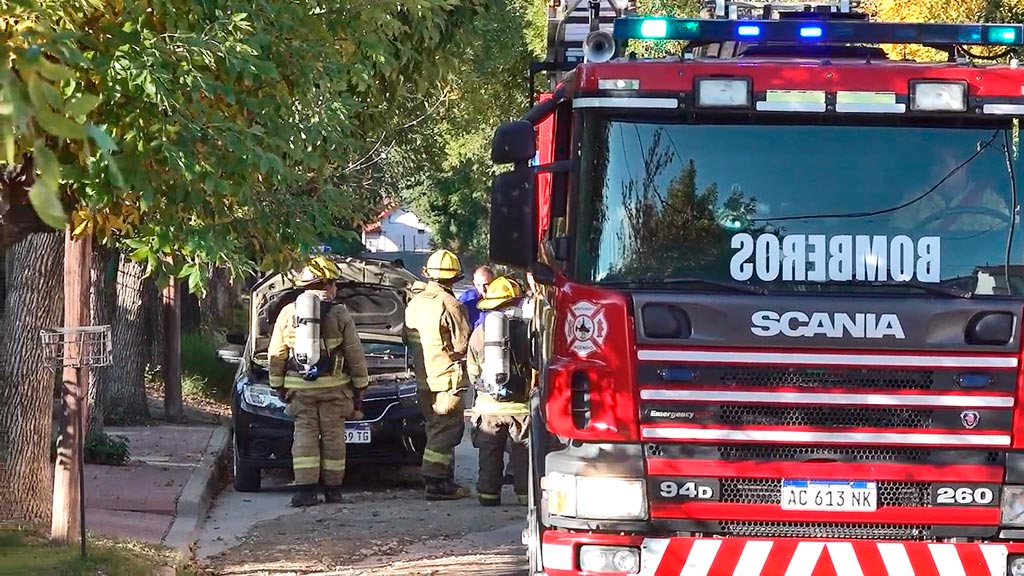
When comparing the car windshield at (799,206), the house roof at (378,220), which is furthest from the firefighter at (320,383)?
the car windshield at (799,206)

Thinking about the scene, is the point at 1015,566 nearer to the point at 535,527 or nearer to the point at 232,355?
the point at 535,527

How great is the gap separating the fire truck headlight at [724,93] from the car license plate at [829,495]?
5.24 feet

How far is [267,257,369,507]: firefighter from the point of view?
11.6m

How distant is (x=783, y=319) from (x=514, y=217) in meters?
1.24

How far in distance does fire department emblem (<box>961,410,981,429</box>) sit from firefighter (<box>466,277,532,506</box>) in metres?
5.60

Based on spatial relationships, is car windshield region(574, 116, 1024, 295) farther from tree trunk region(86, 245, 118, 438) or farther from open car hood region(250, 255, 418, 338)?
open car hood region(250, 255, 418, 338)

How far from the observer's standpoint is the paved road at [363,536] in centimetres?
941

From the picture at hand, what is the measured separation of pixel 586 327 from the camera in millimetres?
5996

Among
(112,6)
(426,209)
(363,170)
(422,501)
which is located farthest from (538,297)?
(426,209)

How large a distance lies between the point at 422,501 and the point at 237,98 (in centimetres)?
588

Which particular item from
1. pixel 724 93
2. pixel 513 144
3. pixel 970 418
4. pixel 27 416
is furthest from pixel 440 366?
pixel 970 418

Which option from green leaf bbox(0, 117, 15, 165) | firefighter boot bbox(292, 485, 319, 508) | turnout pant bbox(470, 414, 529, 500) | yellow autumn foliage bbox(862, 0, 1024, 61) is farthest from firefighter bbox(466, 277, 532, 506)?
green leaf bbox(0, 117, 15, 165)

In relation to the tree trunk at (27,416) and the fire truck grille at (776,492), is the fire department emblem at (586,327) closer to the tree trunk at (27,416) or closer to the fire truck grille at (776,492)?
the fire truck grille at (776,492)

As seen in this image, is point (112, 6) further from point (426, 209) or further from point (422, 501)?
point (426, 209)
